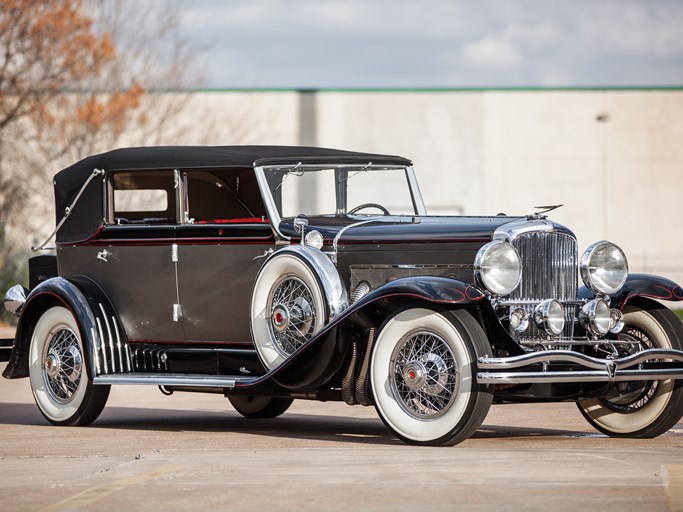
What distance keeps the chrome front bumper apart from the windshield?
214 centimetres

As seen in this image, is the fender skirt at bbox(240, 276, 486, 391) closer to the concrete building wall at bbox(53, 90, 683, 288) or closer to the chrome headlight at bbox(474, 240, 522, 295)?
the chrome headlight at bbox(474, 240, 522, 295)

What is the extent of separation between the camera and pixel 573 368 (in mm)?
7262

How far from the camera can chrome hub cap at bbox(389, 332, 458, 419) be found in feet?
23.3

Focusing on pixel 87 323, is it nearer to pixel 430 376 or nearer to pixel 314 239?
pixel 314 239

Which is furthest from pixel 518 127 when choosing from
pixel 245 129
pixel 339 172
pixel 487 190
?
pixel 339 172

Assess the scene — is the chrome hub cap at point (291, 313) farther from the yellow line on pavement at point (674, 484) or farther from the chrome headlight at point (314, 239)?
the yellow line on pavement at point (674, 484)

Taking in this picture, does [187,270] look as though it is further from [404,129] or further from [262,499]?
[404,129]

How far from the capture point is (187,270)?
8.72 meters

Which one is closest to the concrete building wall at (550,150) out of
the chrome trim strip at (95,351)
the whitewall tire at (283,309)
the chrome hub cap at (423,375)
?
the chrome trim strip at (95,351)

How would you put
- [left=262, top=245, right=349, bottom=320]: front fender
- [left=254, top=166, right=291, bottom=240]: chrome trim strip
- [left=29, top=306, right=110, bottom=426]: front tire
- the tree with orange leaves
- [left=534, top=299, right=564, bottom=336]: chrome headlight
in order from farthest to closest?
the tree with orange leaves
[left=29, top=306, right=110, bottom=426]: front tire
[left=254, top=166, right=291, bottom=240]: chrome trim strip
[left=262, top=245, right=349, bottom=320]: front fender
[left=534, top=299, right=564, bottom=336]: chrome headlight

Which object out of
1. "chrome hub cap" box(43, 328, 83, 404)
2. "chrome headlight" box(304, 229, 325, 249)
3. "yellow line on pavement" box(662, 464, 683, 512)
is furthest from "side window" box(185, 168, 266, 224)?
"yellow line on pavement" box(662, 464, 683, 512)

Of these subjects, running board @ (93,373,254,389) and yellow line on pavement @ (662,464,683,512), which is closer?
yellow line on pavement @ (662,464,683,512)

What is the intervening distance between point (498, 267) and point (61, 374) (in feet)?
11.8

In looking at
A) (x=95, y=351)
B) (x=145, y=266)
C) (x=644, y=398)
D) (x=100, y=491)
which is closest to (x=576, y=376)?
(x=644, y=398)
